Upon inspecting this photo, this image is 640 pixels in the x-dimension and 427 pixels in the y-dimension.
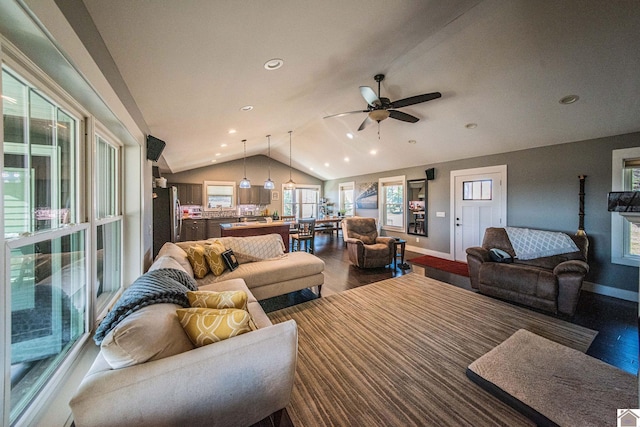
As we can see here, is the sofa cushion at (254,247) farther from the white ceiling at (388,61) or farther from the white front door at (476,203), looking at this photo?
the white front door at (476,203)

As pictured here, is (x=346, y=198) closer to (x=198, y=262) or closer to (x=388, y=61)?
(x=388, y=61)

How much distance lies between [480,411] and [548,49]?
3396 millimetres

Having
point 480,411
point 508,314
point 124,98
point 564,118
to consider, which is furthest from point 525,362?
point 124,98

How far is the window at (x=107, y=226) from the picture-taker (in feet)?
6.10

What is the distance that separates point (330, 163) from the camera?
795cm

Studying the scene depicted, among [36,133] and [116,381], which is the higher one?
[36,133]

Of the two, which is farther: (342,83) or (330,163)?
(330,163)

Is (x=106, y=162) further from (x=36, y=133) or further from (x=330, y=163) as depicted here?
(x=330, y=163)

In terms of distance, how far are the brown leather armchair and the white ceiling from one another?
8.18 ft

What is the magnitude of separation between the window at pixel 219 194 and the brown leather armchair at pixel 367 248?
4.91 m

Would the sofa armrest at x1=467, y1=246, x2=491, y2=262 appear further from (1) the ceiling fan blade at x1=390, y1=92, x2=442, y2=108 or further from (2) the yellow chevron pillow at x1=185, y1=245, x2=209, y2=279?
(2) the yellow chevron pillow at x1=185, y1=245, x2=209, y2=279

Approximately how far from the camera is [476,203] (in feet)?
16.5

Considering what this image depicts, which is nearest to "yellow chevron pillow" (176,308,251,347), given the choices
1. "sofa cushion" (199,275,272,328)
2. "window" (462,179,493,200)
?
"sofa cushion" (199,275,272,328)

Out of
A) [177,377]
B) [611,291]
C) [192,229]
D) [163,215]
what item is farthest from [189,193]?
[611,291]
